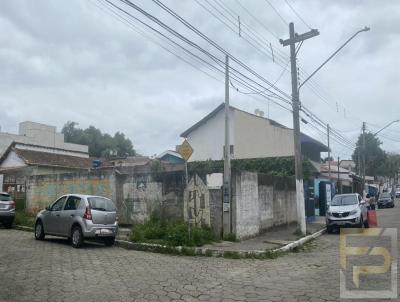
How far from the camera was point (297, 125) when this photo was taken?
16469 mm

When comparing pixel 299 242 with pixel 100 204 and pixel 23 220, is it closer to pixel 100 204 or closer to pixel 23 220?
pixel 100 204

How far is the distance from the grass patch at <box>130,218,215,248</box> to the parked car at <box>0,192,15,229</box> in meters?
6.80

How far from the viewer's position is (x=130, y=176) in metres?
16.8

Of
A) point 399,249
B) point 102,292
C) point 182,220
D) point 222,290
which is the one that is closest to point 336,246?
point 399,249

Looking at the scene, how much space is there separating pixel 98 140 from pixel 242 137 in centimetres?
3856

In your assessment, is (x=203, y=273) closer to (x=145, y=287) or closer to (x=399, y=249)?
(x=145, y=287)

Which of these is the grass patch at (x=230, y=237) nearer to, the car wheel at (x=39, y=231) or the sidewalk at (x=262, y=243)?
the sidewalk at (x=262, y=243)

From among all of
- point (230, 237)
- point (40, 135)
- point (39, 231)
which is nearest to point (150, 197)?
point (230, 237)

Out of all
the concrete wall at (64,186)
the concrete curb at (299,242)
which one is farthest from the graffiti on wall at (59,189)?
the concrete curb at (299,242)

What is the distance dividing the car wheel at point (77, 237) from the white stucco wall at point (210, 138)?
2045cm

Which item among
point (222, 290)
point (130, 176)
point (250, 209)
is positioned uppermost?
point (130, 176)

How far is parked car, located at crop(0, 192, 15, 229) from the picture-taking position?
17.1 metres

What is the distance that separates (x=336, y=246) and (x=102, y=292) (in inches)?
355

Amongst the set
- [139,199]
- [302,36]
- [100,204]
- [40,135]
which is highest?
[40,135]
